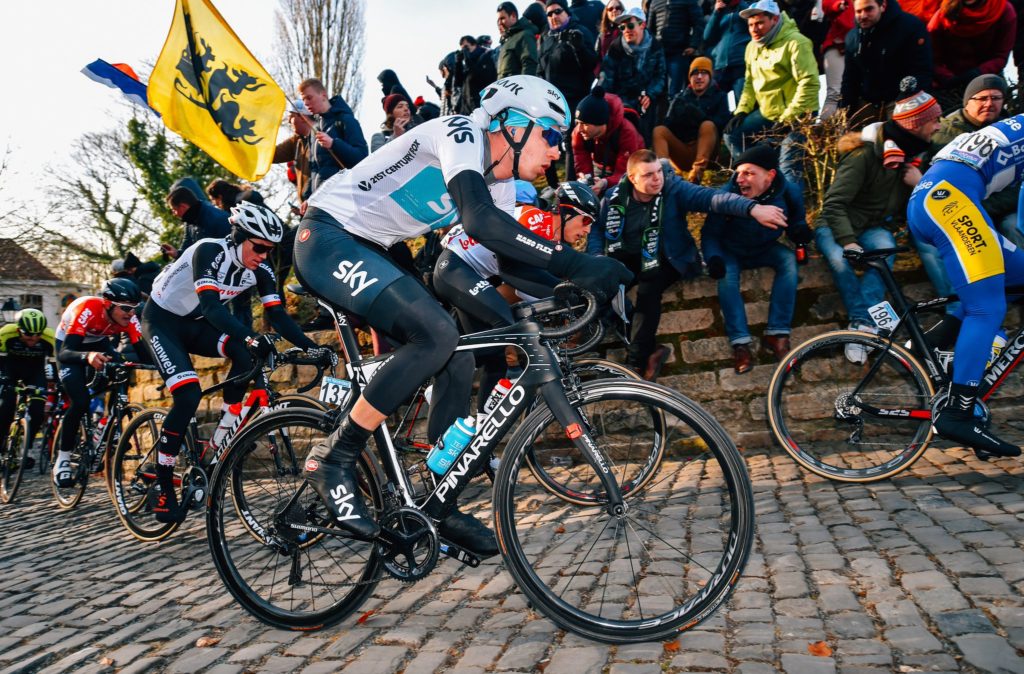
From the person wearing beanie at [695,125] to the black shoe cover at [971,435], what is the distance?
414cm

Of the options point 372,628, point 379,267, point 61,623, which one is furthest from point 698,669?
point 61,623

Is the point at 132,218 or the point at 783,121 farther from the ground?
the point at 132,218

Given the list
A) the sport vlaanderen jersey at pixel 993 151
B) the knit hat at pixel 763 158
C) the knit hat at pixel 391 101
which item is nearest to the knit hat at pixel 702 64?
the knit hat at pixel 763 158

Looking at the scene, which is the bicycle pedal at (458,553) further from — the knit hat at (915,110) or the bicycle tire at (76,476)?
the bicycle tire at (76,476)

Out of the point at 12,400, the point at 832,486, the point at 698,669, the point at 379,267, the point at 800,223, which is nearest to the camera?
the point at 698,669

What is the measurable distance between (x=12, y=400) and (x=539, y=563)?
7.96 m

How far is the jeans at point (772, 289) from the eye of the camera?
212 inches

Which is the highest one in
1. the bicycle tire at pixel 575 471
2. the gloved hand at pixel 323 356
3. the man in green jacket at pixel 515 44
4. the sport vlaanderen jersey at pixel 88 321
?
the man in green jacket at pixel 515 44

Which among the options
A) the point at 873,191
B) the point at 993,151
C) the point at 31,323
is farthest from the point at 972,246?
the point at 31,323

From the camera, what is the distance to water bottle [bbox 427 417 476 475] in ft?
8.67

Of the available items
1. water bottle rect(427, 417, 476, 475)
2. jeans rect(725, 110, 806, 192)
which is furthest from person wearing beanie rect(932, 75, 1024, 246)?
water bottle rect(427, 417, 476, 475)

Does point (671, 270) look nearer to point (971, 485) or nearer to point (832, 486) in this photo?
point (832, 486)

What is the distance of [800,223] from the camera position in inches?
210

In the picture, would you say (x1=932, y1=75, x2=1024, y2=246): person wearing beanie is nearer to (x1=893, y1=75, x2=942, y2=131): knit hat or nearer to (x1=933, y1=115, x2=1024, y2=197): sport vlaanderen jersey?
(x1=893, y1=75, x2=942, y2=131): knit hat
